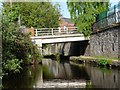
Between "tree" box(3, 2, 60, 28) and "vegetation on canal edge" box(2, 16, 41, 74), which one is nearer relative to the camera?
"vegetation on canal edge" box(2, 16, 41, 74)

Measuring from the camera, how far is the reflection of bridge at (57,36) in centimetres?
3190

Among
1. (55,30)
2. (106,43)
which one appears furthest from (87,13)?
(106,43)

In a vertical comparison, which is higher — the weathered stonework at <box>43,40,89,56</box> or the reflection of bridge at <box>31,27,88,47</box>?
the reflection of bridge at <box>31,27,88,47</box>

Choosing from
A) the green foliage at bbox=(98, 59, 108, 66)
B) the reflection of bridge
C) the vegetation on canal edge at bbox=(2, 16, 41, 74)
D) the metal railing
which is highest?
the metal railing

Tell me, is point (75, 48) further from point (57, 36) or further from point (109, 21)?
point (109, 21)

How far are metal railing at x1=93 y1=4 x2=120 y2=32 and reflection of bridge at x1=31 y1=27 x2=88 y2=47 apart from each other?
2.13 meters

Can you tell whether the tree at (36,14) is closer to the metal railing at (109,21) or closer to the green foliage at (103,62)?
the metal railing at (109,21)

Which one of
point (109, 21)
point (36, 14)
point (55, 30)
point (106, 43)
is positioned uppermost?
point (36, 14)

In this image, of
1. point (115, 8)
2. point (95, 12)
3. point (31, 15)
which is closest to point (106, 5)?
point (95, 12)

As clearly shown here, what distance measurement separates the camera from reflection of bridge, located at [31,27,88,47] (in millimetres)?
31897

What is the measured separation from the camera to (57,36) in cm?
3269

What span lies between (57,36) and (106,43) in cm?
635

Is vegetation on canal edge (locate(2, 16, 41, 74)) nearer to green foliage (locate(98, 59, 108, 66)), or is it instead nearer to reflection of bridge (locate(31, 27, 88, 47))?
reflection of bridge (locate(31, 27, 88, 47))

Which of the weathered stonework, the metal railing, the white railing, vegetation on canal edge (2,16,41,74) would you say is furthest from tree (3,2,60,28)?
vegetation on canal edge (2,16,41,74)
